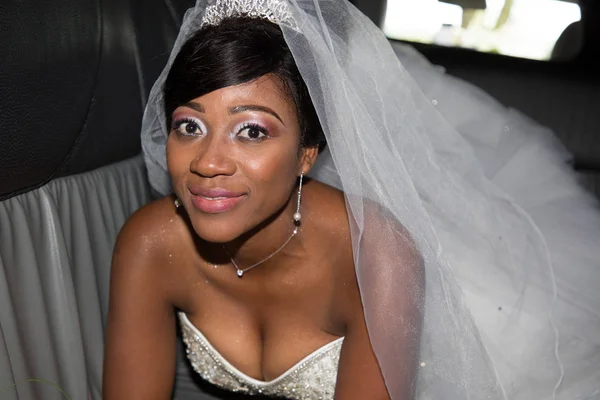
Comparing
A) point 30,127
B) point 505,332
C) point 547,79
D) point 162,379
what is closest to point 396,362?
point 505,332

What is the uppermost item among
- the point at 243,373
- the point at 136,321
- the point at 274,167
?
the point at 274,167

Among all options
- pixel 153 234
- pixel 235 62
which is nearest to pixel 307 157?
pixel 235 62

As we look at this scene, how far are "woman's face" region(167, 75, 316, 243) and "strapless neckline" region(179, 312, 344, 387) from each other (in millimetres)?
331

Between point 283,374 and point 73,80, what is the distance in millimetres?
744

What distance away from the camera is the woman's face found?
1.01 m

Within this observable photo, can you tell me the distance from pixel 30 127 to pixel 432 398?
878 mm

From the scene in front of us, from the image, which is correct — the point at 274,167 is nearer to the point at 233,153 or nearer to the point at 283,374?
the point at 233,153

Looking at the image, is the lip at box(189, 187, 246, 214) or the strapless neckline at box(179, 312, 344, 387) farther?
the strapless neckline at box(179, 312, 344, 387)

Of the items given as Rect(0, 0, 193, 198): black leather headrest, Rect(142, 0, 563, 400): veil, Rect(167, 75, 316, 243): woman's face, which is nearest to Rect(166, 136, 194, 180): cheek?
Rect(167, 75, 316, 243): woman's face

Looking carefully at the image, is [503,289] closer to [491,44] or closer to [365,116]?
[365,116]

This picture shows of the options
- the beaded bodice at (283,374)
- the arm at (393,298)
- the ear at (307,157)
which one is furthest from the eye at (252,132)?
the beaded bodice at (283,374)

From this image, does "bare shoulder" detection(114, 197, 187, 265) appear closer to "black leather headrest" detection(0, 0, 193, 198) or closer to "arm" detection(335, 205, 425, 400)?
"black leather headrest" detection(0, 0, 193, 198)

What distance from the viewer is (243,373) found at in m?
1.33

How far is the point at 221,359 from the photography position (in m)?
1.33
